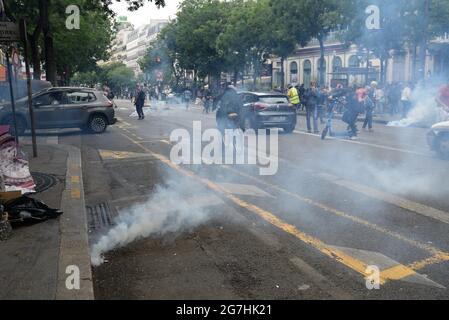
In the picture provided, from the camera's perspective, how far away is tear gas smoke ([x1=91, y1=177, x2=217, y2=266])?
4809 millimetres

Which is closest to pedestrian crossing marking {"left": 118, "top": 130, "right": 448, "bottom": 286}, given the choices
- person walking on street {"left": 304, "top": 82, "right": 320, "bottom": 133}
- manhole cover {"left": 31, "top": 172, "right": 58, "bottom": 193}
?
manhole cover {"left": 31, "top": 172, "right": 58, "bottom": 193}

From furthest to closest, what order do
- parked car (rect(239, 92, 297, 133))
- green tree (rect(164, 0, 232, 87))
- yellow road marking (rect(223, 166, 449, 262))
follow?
green tree (rect(164, 0, 232, 87)) → parked car (rect(239, 92, 297, 133)) → yellow road marking (rect(223, 166, 449, 262))

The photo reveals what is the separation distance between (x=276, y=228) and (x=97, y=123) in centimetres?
1204

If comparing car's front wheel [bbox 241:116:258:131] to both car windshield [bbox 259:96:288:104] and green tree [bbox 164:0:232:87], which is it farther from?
green tree [bbox 164:0:232:87]

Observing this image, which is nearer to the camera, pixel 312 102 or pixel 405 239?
pixel 405 239

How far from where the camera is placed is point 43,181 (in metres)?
7.49

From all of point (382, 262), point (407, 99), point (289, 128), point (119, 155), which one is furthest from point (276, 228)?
point (407, 99)

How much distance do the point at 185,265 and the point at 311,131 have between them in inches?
467

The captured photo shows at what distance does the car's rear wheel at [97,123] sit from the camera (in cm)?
1602

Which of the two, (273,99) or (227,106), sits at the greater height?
(273,99)

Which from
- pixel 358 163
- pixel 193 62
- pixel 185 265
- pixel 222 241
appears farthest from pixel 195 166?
pixel 193 62

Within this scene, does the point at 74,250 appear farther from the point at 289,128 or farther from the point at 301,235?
the point at 289,128

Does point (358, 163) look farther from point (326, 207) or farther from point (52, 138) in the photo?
point (52, 138)

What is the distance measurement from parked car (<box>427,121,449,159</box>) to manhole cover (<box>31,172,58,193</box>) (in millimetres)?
7207
